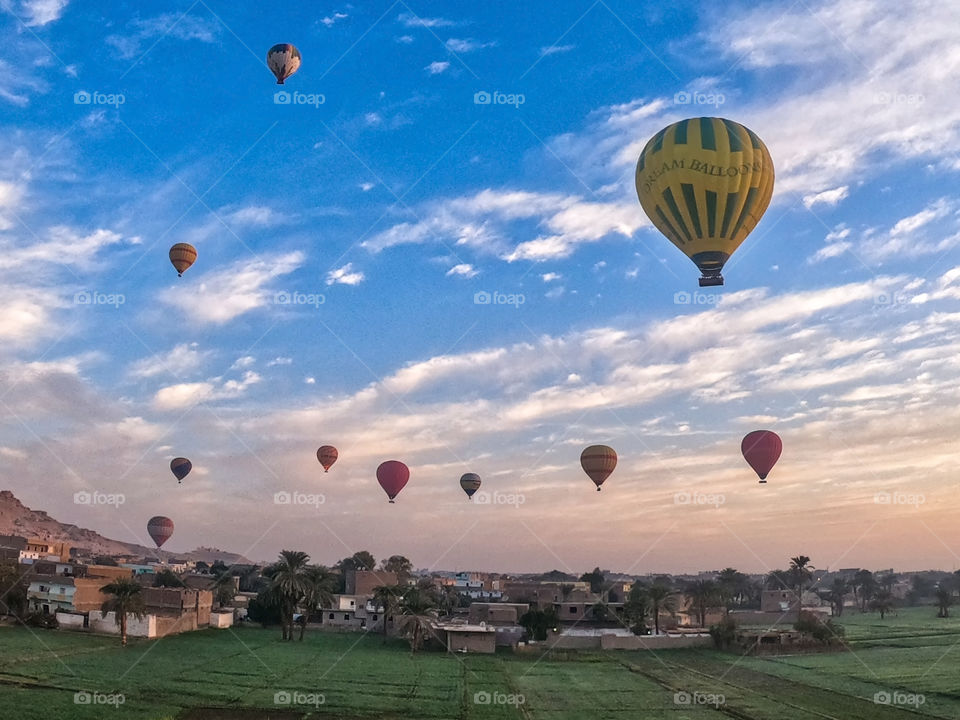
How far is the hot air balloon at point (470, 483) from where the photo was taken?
8400 cm

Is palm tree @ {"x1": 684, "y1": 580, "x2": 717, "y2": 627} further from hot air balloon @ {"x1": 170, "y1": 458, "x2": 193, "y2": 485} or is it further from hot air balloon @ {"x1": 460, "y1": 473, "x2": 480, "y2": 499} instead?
hot air balloon @ {"x1": 170, "y1": 458, "x2": 193, "y2": 485}

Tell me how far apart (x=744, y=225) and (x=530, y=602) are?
72775 millimetres

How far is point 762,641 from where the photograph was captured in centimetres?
7388

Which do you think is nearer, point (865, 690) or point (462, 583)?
point (865, 690)

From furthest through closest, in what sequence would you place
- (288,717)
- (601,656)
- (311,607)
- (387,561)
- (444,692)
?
(387,561) → (311,607) → (601,656) → (444,692) → (288,717)

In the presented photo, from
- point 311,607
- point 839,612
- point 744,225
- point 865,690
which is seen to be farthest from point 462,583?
point 744,225

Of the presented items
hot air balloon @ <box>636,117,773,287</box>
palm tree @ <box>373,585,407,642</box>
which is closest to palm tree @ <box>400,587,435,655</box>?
palm tree @ <box>373,585,407,642</box>

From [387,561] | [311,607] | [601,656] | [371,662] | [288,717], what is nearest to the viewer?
[288,717]

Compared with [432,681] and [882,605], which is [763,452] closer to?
[432,681]

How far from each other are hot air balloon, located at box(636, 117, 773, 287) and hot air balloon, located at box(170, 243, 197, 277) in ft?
110

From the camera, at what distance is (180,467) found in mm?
87688

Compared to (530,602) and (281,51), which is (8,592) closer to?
(281,51)

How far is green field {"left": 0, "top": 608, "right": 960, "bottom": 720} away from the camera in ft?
130

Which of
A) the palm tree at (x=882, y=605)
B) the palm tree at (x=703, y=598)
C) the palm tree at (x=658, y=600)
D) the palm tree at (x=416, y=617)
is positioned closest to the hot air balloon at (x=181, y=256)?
the palm tree at (x=416, y=617)
